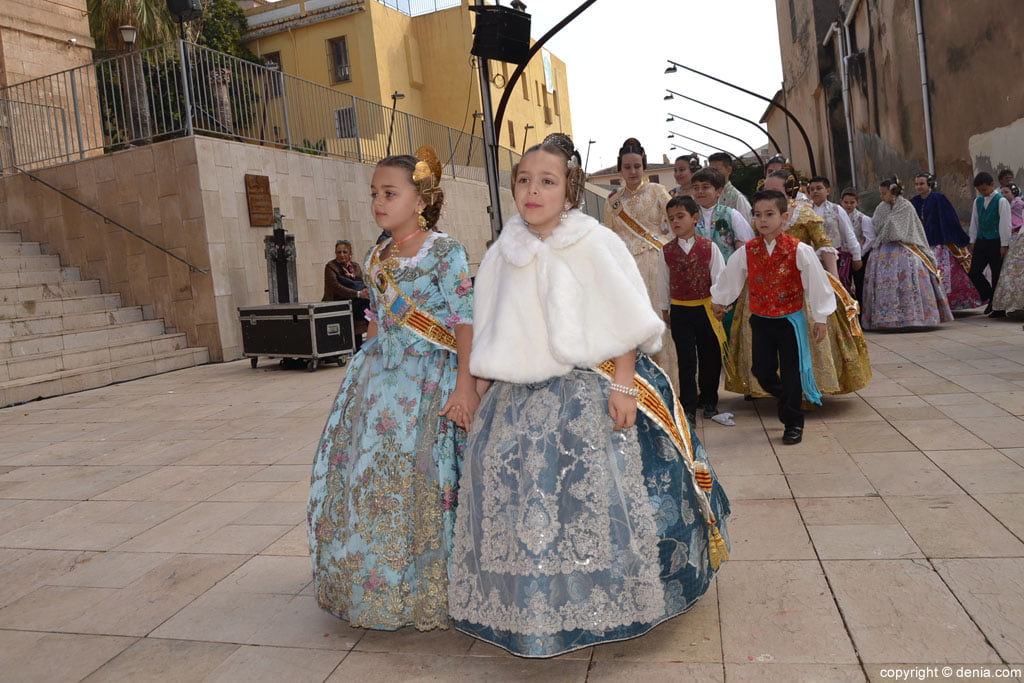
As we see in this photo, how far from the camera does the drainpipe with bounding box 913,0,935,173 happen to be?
15.7 m

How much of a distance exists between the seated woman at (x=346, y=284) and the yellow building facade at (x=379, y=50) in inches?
775

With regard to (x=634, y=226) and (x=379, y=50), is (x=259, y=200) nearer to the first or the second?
(x=634, y=226)

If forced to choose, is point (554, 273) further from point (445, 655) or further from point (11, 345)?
point (11, 345)

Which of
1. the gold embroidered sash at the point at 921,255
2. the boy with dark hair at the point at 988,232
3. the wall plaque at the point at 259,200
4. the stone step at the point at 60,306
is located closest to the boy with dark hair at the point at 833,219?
the gold embroidered sash at the point at 921,255

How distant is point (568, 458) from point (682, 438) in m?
0.45

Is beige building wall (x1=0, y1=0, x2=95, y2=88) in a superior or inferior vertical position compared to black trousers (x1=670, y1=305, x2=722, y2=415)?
superior

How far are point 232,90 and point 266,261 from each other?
10.4 feet

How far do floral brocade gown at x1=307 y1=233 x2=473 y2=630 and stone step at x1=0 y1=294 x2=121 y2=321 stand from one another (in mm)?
9700

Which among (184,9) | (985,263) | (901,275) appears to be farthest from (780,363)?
(184,9)

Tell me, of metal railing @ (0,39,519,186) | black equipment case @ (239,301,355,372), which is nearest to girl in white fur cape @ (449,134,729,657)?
black equipment case @ (239,301,355,372)

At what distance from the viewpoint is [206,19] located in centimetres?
2928

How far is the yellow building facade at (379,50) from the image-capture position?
29688mm

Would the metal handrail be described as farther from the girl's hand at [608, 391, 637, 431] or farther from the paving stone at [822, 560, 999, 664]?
the paving stone at [822, 560, 999, 664]

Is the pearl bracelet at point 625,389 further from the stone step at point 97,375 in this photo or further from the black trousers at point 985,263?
the black trousers at point 985,263
